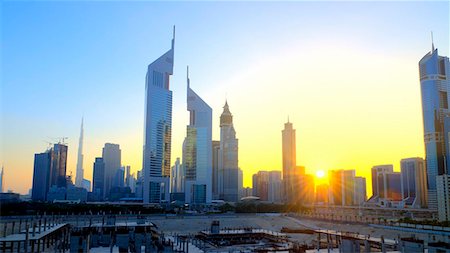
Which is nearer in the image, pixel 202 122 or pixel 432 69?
pixel 432 69

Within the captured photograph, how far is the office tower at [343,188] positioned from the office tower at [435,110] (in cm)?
4141

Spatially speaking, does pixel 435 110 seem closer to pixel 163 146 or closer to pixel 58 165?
pixel 163 146

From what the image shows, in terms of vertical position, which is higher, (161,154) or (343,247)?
(161,154)

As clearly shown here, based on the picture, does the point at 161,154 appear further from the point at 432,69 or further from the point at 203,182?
the point at 432,69

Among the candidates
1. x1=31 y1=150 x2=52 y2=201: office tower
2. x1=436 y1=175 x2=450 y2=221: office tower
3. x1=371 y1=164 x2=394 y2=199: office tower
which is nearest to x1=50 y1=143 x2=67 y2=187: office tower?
x1=31 y1=150 x2=52 y2=201: office tower

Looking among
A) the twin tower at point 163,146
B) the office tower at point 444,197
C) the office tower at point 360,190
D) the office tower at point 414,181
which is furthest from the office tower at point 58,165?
the office tower at point 444,197

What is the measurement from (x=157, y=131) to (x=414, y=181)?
9976 centimetres

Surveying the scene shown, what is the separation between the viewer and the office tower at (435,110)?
136600mm

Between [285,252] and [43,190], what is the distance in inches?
6246

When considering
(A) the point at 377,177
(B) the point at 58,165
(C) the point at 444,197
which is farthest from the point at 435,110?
(B) the point at 58,165

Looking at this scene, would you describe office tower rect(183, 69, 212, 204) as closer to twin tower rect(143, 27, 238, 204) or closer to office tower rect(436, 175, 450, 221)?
twin tower rect(143, 27, 238, 204)

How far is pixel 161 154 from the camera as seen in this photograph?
14475 centimetres

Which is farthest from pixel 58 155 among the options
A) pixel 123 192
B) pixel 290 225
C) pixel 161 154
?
pixel 290 225

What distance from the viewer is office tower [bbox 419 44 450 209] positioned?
136600 mm
